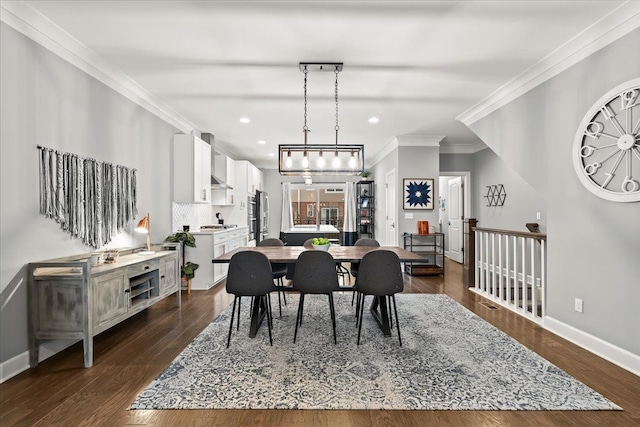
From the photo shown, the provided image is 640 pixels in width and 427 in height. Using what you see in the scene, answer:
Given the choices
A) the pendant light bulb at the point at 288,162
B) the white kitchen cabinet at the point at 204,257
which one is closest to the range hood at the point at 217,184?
the white kitchen cabinet at the point at 204,257

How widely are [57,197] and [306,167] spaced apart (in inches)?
94.1

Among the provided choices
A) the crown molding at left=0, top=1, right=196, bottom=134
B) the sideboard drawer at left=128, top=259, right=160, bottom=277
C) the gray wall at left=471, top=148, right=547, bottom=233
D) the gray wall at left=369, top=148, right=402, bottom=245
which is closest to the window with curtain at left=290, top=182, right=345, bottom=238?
the gray wall at left=369, top=148, right=402, bottom=245

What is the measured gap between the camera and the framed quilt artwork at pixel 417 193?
6.34 metres

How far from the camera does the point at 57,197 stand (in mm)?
2713

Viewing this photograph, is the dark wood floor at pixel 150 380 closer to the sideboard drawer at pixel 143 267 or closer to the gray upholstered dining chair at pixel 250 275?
the sideboard drawer at pixel 143 267

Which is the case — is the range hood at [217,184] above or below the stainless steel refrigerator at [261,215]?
above

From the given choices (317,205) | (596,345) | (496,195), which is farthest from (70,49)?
(317,205)

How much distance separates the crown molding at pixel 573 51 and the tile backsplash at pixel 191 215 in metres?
4.83

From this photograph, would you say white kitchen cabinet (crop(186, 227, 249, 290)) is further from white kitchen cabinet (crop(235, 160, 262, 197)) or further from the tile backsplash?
white kitchen cabinet (crop(235, 160, 262, 197))

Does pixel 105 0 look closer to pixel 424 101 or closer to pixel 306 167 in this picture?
pixel 306 167

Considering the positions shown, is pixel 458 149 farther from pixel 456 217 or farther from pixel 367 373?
pixel 367 373

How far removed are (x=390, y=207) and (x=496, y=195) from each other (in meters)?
2.16

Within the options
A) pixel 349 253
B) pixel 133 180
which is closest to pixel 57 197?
pixel 133 180

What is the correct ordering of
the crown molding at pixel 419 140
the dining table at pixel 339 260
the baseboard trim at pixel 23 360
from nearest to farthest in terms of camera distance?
1. the baseboard trim at pixel 23 360
2. the dining table at pixel 339 260
3. the crown molding at pixel 419 140
